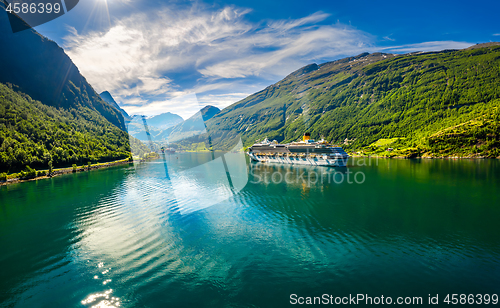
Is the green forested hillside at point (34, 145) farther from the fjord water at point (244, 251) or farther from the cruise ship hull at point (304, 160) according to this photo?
the cruise ship hull at point (304, 160)

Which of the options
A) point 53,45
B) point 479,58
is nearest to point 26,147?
point 53,45

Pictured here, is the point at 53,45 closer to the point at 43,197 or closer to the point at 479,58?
the point at 43,197

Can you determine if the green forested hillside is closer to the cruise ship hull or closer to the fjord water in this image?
the fjord water

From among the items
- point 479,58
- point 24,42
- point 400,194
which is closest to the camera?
point 400,194

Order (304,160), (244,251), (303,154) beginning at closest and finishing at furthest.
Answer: (244,251) < (304,160) < (303,154)

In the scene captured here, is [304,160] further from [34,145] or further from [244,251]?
[34,145]

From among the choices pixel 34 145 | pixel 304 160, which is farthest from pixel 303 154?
pixel 34 145

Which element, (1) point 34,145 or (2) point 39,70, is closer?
(1) point 34,145
